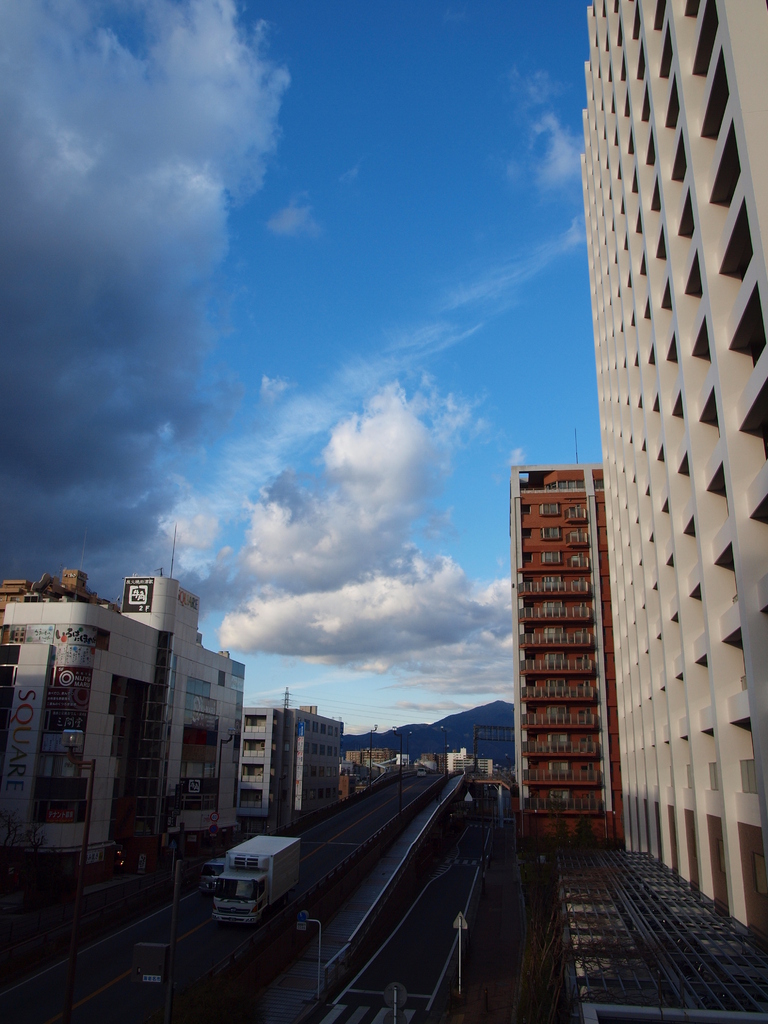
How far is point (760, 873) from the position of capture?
23.1 metres

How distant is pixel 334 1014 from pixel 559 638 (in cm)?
5473

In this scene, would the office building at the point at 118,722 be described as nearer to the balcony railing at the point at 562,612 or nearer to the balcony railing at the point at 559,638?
the balcony railing at the point at 559,638

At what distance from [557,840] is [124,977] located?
33.0 m

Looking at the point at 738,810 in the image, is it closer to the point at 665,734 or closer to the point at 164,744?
the point at 665,734

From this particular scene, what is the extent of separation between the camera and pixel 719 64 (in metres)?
24.0

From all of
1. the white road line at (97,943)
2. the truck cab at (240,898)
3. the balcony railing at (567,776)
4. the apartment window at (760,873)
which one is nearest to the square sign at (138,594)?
the white road line at (97,943)

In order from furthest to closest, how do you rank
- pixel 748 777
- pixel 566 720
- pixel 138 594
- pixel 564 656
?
pixel 564 656
pixel 566 720
pixel 138 594
pixel 748 777

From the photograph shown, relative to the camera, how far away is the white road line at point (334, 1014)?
30703 mm

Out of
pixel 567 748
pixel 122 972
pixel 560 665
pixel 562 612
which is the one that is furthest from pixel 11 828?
pixel 562 612

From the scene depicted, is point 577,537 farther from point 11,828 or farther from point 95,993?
point 95,993

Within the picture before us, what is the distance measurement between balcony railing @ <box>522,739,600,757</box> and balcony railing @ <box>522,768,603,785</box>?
185 centimetres

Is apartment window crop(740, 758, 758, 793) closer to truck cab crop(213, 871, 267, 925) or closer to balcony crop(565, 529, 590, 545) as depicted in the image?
truck cab crop(213, 871, 267, 925)

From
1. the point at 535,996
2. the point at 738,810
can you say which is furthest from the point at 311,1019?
the point at 738,810

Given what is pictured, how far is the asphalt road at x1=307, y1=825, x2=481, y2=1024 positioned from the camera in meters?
32.0
